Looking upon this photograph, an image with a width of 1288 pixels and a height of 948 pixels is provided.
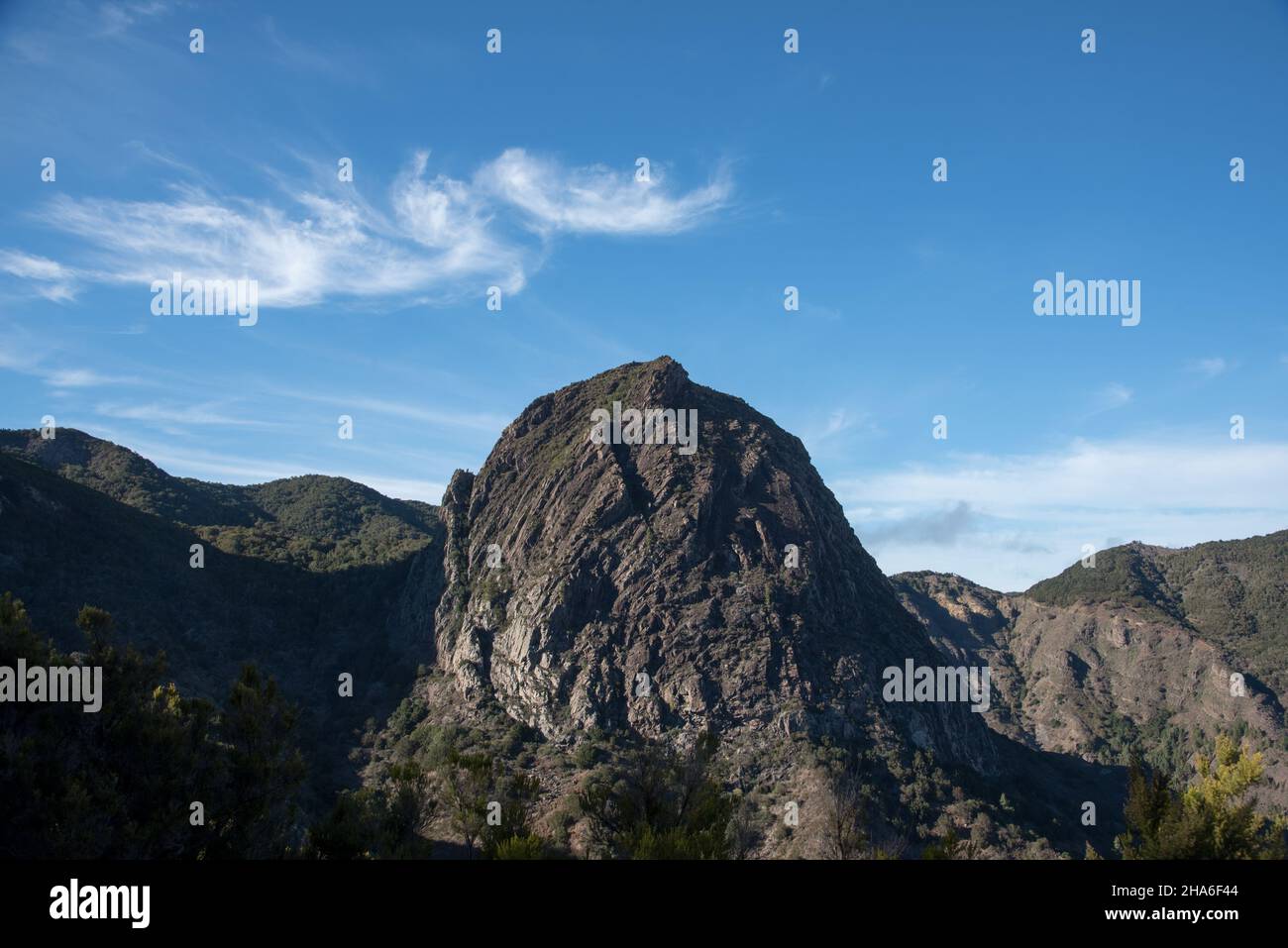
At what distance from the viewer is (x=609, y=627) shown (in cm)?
8256

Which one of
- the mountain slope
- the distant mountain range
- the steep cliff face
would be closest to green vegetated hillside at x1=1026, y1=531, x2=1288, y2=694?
the mountain slope

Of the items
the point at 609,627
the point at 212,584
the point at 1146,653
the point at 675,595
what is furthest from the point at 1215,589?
the point at 212,584

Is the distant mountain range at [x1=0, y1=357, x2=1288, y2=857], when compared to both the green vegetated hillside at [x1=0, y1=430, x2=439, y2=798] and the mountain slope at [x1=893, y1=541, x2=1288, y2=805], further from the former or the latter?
the mountain slope at [x1=893, y1=541, x2=1288, y2=805]

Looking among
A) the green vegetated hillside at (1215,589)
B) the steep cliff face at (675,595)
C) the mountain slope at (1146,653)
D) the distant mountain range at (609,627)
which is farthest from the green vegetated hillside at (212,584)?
the green vegetated hillside at (1215,589)

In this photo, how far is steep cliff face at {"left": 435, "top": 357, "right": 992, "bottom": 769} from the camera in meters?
76.8

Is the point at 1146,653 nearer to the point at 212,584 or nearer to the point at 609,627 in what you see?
the point at 609,627

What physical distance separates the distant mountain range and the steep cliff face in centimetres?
29

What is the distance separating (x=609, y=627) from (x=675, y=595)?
8132mm

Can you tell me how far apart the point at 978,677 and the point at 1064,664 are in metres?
20.1

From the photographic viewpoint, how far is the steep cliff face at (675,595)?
76812 millimetres

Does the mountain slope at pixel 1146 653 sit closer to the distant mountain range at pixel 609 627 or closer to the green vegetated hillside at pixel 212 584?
the distant mountain range at pixel 609 627
